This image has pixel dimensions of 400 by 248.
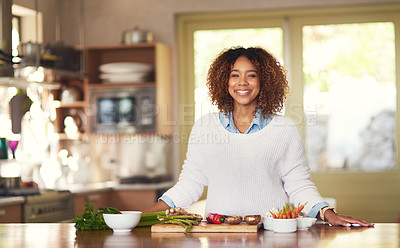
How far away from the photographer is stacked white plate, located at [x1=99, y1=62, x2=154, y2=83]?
5413 millimetres

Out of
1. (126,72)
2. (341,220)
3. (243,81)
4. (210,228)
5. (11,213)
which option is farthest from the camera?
(126,72)

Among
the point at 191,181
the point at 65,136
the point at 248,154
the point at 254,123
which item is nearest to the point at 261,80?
the point at 254,123

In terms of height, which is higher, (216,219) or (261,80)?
(261,80)

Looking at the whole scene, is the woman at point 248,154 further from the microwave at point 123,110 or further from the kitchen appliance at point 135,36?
the kitchen appliance at point 135,36

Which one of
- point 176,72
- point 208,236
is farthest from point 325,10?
point 208,236

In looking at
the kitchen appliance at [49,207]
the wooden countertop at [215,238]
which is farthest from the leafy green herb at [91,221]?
the kitchen appliance at [49,207]

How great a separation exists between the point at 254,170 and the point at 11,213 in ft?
7.48

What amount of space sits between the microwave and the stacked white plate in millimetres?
83

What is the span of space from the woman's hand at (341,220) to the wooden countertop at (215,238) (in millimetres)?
30

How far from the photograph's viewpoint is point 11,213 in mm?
4141

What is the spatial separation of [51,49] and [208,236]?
10.9ft

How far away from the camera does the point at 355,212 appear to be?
5.48 m

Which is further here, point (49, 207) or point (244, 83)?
point (49, 207)

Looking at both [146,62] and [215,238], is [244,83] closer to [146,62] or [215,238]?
[215,238]
